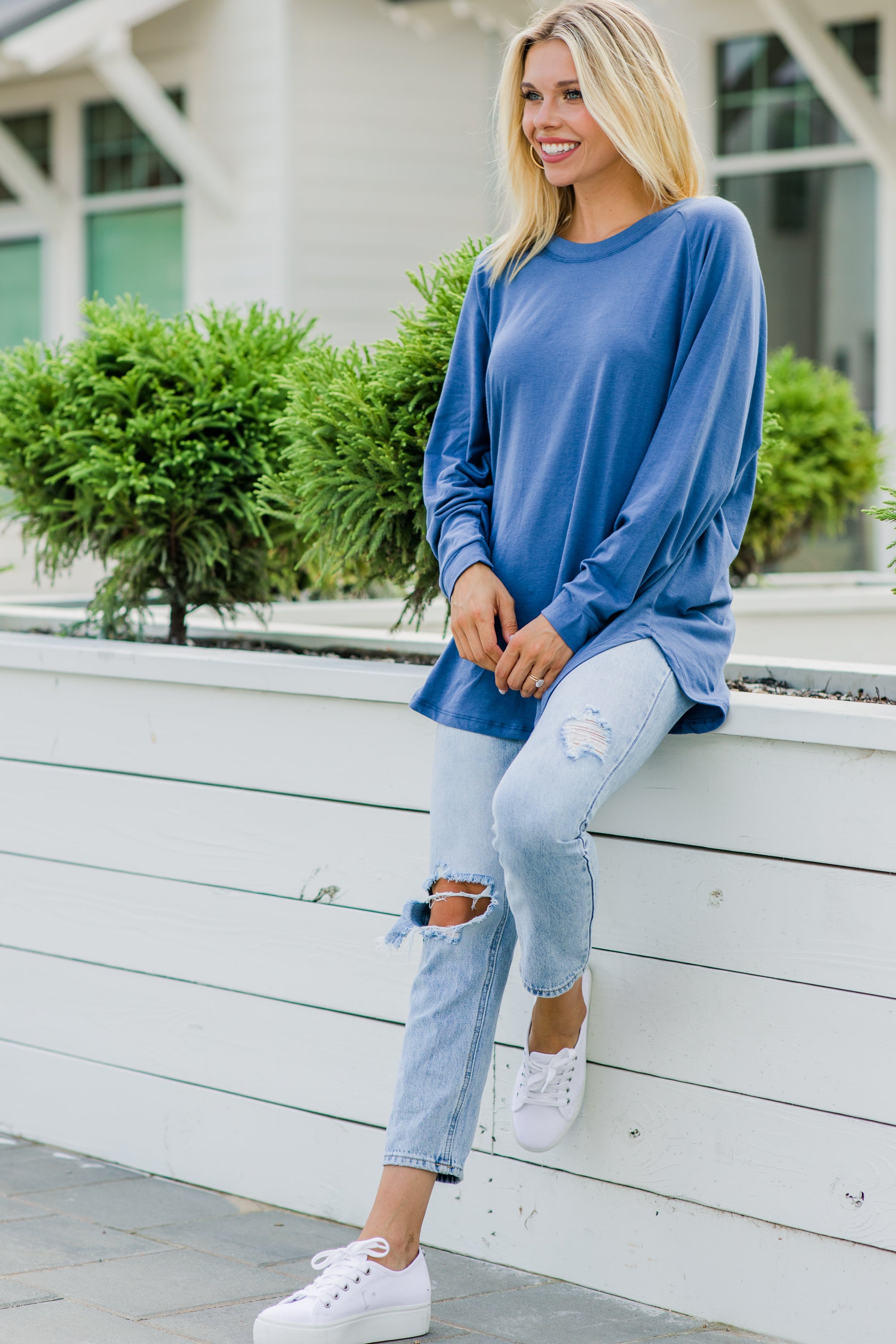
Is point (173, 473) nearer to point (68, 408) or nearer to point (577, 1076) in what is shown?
point (68, 408)

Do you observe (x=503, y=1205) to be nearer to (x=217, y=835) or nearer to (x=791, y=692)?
(x=217, y=835)

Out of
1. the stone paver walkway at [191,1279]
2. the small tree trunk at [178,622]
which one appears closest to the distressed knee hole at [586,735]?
the stone paver walkway at [191,1279]

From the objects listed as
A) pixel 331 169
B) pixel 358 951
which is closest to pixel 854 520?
pixel 331 169

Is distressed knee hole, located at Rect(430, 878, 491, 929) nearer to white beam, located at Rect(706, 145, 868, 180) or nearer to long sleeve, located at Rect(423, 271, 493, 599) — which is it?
long sleeve, located at Rect(423, 271, 493, 599)

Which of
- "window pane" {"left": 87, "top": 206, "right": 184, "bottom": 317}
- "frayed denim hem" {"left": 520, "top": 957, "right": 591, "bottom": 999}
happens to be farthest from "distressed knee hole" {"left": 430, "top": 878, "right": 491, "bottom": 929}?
"window pane" {"left": 87, "top": 206, "right": 184, "bottom": 317}

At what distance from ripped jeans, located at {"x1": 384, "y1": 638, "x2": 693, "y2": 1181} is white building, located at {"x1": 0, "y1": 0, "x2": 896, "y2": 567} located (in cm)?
529

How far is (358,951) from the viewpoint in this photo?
2.54 m

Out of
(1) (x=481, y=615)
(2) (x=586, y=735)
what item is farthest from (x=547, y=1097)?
(1) (x=481, y=615)

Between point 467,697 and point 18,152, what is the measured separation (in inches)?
315

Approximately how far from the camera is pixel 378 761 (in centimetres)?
250

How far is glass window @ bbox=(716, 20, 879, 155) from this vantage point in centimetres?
759

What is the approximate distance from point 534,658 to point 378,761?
0.55 metres

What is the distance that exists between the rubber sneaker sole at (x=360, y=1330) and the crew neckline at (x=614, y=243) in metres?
1.38

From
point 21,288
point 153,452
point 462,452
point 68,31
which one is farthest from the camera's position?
point 21,288
